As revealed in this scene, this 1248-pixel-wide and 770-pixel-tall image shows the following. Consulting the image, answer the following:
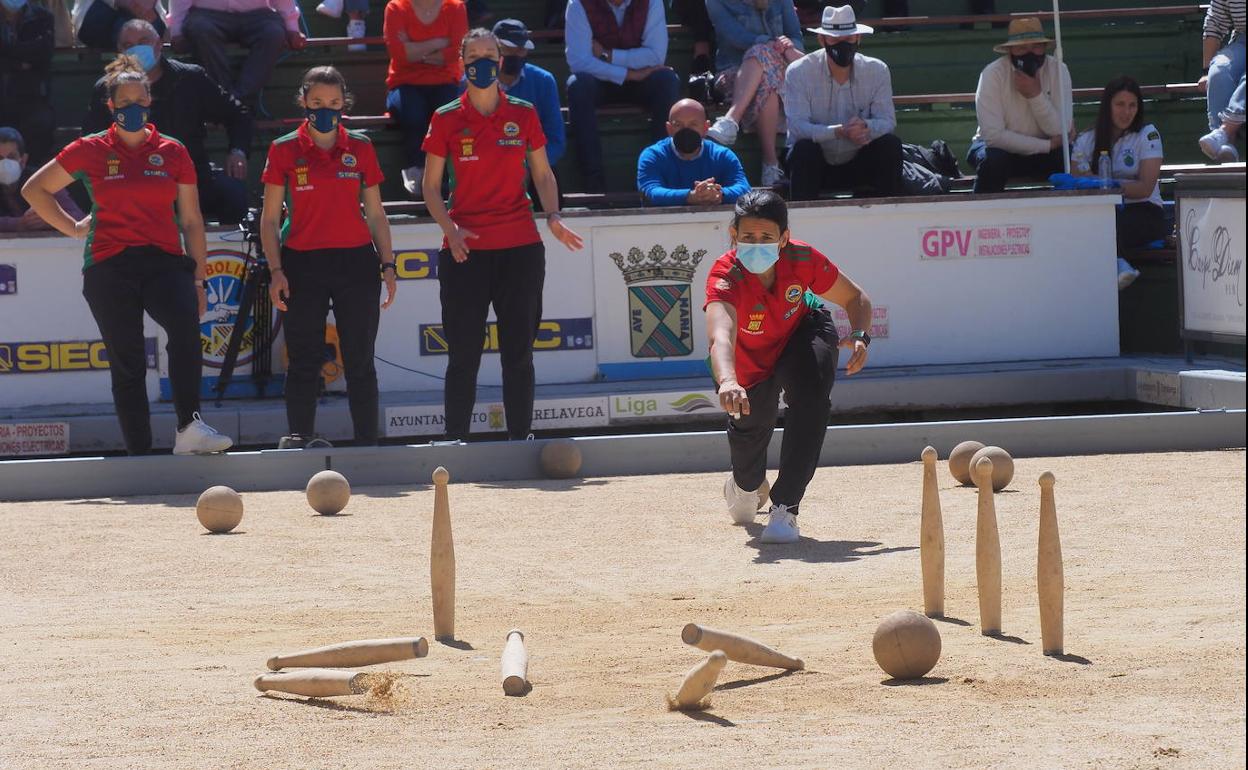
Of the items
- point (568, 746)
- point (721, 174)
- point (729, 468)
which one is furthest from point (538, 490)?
point (568, 746)

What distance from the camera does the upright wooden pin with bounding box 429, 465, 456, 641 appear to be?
6.39m

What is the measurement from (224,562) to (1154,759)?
4.91m

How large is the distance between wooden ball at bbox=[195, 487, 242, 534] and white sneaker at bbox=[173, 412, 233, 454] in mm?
1464

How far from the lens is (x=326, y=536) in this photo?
358 inches

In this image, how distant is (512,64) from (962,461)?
486 centimetres

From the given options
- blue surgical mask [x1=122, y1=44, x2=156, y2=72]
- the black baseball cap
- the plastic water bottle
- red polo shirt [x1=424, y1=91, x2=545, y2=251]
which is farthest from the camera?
A: the plastic water bottle

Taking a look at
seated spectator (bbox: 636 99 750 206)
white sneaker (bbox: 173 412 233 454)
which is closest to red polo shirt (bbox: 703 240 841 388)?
white sneaker (bbox: 173 412 233 454)

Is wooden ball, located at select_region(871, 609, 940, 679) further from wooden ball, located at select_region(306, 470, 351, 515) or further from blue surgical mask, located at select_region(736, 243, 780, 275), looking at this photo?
wooden ball, located at select_region(306, 470, 351, 515)

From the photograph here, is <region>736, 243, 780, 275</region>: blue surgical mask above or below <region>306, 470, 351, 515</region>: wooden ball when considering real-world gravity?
above

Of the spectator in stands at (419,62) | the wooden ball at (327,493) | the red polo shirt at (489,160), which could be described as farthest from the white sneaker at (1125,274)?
the wooden ball at (327,493)

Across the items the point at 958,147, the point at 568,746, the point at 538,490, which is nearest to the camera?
the point at 568,746

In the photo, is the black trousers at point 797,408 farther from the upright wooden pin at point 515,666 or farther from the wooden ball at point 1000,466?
the upright wooden pin at point 515,666

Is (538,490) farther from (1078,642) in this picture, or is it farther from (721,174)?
(1078,642)

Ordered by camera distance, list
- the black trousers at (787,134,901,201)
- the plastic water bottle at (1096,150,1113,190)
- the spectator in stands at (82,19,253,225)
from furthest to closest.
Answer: the plastic water bottle at (1096,150,1113,190) → the black trousers at (787,134,901,201) → the spectator in stands at (82,19,253,225)
